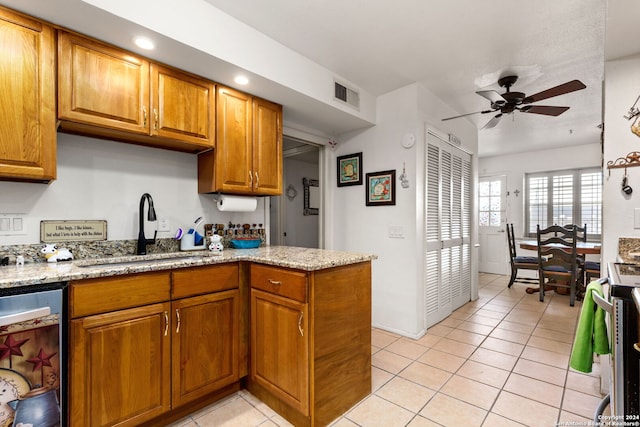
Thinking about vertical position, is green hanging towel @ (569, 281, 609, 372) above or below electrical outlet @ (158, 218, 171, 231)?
below

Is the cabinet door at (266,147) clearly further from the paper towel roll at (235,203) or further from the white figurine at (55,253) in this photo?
the white figurine at (55,253)

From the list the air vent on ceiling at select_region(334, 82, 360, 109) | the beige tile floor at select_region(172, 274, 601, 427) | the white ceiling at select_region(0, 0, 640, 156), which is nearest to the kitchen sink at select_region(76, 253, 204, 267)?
the beige tile floor at select_region(172, 274, 601, 427)

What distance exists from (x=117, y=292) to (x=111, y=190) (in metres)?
0.89

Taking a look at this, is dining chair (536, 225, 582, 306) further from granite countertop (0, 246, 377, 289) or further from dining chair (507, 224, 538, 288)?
granite countertop (0, 246, 377, 289)

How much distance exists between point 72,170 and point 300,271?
1606mm

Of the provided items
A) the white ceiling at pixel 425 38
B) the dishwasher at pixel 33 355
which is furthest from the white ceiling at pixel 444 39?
the dishwasher at pixel 33 355

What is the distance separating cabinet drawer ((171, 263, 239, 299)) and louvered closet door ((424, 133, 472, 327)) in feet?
6.52

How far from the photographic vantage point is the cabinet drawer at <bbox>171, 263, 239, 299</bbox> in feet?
5.72

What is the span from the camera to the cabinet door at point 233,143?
2.30 metres

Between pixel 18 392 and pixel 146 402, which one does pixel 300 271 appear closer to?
pixel 146 402

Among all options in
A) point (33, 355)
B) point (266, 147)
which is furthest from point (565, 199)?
point (33, 355)

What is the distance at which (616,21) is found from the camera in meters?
1.72

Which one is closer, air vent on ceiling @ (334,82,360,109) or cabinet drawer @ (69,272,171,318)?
cabinet drawer @ (69,272,171,318)

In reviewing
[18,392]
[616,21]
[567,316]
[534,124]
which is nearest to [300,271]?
[18,392]
